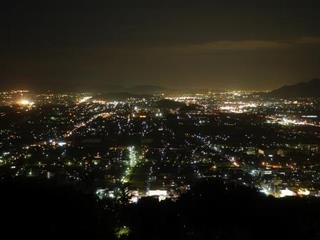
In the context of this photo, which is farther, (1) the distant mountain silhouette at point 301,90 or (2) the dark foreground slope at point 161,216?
(1) the distant mountain silhouette at point 301,90

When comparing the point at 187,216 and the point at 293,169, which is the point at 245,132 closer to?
the point at 293,169

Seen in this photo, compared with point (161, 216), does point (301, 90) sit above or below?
above

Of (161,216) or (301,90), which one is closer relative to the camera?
(161,216)

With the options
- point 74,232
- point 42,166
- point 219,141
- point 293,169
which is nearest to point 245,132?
point 219,141

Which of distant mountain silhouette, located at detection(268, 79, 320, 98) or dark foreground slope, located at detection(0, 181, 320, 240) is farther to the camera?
distant mountain silhouette, located at detection(268, 79, 320, 98)
